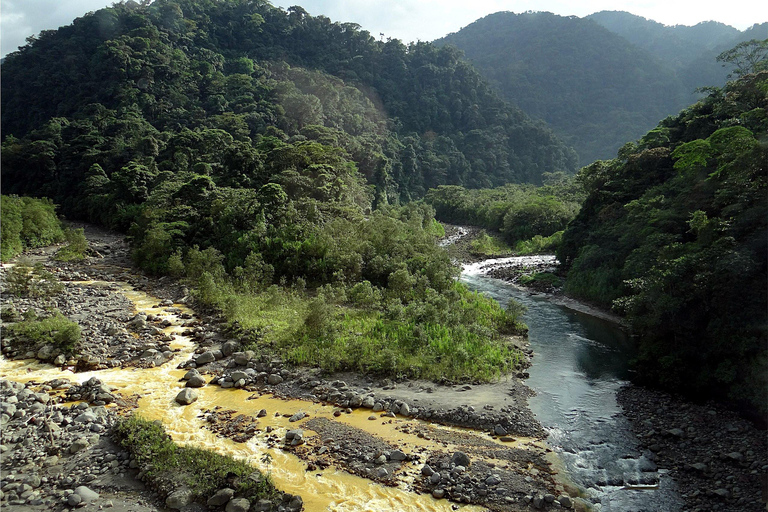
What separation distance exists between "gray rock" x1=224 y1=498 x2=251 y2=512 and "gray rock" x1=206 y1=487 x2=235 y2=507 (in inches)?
6.0

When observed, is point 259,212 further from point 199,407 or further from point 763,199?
point 763,199

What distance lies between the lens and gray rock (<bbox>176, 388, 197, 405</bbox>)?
1401 cm

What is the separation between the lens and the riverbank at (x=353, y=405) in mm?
10656

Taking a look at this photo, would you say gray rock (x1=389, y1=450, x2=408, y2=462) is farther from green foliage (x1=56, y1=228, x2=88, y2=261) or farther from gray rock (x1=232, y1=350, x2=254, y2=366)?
green foliage (x1=56, y1=228, x2=88, y2=261)

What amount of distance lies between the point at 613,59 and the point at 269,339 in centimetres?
16008

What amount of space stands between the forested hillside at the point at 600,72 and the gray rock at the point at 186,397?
422 ft

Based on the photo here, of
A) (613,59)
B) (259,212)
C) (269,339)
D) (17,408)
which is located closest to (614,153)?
(613,59)

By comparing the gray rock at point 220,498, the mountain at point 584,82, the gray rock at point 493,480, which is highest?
the mountain at point 584,82

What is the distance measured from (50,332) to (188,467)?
10.2 meters

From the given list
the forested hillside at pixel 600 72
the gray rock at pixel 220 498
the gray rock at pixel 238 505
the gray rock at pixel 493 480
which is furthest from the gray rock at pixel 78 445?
the forested hillside at pixel 600 72

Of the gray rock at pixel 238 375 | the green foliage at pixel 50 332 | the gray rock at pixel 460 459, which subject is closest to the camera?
the gray rock at pixel 460 459

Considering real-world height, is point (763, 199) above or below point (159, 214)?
above

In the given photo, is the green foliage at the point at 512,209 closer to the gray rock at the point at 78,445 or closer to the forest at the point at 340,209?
the forest at the point at 340,209

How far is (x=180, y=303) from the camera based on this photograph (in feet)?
80.5
